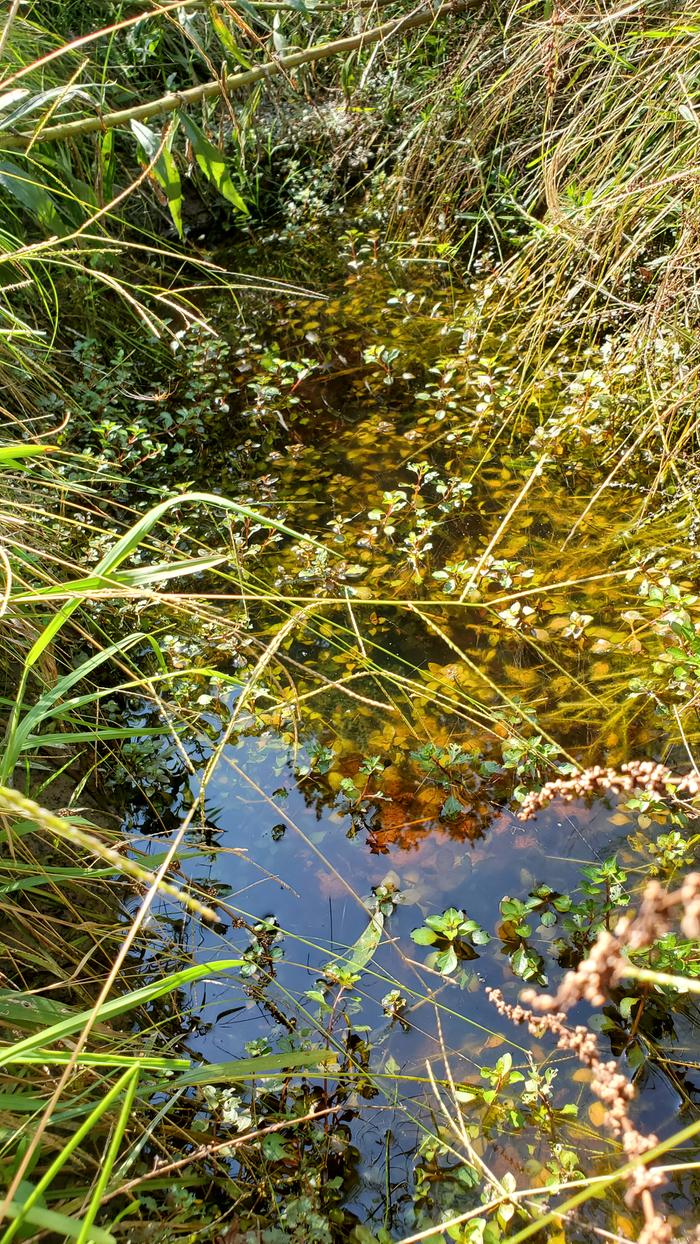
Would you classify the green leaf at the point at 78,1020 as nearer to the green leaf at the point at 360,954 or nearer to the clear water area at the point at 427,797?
the clear water area at the point at 427,797

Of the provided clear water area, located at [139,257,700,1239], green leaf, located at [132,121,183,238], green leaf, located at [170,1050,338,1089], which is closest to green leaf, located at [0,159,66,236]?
green leaf, located at [132,121,183,238]

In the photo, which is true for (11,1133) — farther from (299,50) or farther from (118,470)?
(299,50)

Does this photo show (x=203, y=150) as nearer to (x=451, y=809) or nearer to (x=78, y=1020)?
(x=451, y=809)

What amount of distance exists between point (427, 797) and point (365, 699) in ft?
3.31

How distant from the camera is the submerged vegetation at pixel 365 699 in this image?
1381 millimetres

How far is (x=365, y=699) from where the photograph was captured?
1.21 m

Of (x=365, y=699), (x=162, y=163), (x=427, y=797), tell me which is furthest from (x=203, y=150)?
(x=427, y=797)

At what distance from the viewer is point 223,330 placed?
174 inches

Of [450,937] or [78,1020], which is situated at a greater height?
[78,1020]

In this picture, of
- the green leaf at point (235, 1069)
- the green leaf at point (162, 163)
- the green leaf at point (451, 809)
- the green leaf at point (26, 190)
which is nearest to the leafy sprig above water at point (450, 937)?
the green leaf at point (451, 809)

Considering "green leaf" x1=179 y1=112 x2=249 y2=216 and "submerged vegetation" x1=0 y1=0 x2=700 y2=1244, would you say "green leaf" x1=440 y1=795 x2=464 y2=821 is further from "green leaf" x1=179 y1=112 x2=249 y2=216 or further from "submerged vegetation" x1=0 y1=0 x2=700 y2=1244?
"green leaf" x1=179 y1=112 x2=249 y2=216

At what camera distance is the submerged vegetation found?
1381mm

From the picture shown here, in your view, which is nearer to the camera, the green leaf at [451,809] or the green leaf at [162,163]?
the green leaf at [162,163]

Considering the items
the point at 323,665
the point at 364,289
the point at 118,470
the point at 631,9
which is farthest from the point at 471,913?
the point at 364,289
